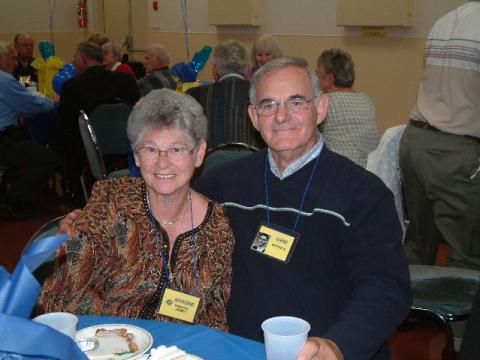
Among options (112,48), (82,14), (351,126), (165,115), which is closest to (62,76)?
(112,48)

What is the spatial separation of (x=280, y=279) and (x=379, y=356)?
37 centimetres

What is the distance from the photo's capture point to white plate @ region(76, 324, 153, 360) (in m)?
1.40

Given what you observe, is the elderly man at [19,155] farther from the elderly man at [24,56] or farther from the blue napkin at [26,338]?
the blue napkin at [26,338]

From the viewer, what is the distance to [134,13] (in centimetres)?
983

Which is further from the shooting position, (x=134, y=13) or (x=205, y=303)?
(x=134, y=13)

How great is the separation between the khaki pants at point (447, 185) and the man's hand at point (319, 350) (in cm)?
225

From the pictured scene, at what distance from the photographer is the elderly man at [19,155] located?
5469 mm

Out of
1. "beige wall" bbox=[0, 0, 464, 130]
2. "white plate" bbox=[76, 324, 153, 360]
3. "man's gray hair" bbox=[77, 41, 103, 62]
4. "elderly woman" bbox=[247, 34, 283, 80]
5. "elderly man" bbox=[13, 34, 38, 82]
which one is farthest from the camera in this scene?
"elderly man" bbox=[13, 34, 38, 82]

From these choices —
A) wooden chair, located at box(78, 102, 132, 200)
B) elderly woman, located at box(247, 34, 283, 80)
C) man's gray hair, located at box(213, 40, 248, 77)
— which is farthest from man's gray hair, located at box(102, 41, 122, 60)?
man's gray hair, located at box(213, 40, 248, 77)

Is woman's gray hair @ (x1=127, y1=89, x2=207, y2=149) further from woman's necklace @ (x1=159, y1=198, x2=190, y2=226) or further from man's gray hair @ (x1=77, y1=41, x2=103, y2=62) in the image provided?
man's gray hair @ (x1=77, y1=41, x2=103, y2=62)

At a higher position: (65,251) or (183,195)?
(183,195)

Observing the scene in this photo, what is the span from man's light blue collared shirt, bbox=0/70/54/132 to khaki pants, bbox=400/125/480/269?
11.7 ft

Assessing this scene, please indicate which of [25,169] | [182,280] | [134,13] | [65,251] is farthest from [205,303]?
[134,13]

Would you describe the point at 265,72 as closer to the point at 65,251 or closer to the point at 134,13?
the point at 65,251
